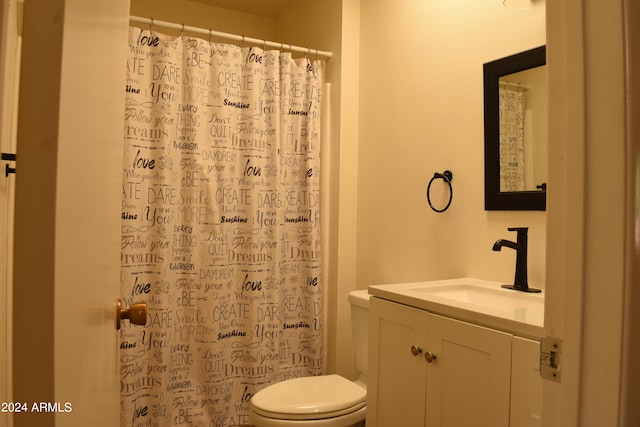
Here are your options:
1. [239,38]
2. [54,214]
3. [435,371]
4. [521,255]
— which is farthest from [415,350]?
[239,38]

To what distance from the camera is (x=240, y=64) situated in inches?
90.3

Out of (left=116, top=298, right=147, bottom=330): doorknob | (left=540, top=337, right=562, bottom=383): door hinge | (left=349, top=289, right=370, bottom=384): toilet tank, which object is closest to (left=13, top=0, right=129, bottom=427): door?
(left=116, top=298, right=147, bottom=330): doorknob

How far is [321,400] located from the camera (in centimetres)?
179

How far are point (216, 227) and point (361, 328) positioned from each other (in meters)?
0.88

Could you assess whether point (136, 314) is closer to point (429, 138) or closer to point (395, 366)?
point (395, 366)

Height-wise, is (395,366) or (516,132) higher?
(516,132)

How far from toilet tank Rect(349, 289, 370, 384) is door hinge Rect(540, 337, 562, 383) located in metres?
1.39

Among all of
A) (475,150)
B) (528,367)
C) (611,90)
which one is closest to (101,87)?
(611,90)

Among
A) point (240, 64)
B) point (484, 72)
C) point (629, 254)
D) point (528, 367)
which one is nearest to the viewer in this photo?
point (629, 254)

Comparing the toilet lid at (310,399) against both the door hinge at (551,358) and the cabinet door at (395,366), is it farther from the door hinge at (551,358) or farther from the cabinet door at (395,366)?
the door hinge at (551,358)

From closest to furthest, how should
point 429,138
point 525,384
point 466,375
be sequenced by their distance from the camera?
point 525,384 < point 466,375 < point 429,138

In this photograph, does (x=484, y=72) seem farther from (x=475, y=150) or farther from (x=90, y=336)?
(x=90, y=336)

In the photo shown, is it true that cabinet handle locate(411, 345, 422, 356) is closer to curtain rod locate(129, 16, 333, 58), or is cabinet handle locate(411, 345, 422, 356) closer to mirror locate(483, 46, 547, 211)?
mirror locate(483, 46, 547, 211)

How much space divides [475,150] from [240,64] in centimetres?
129
